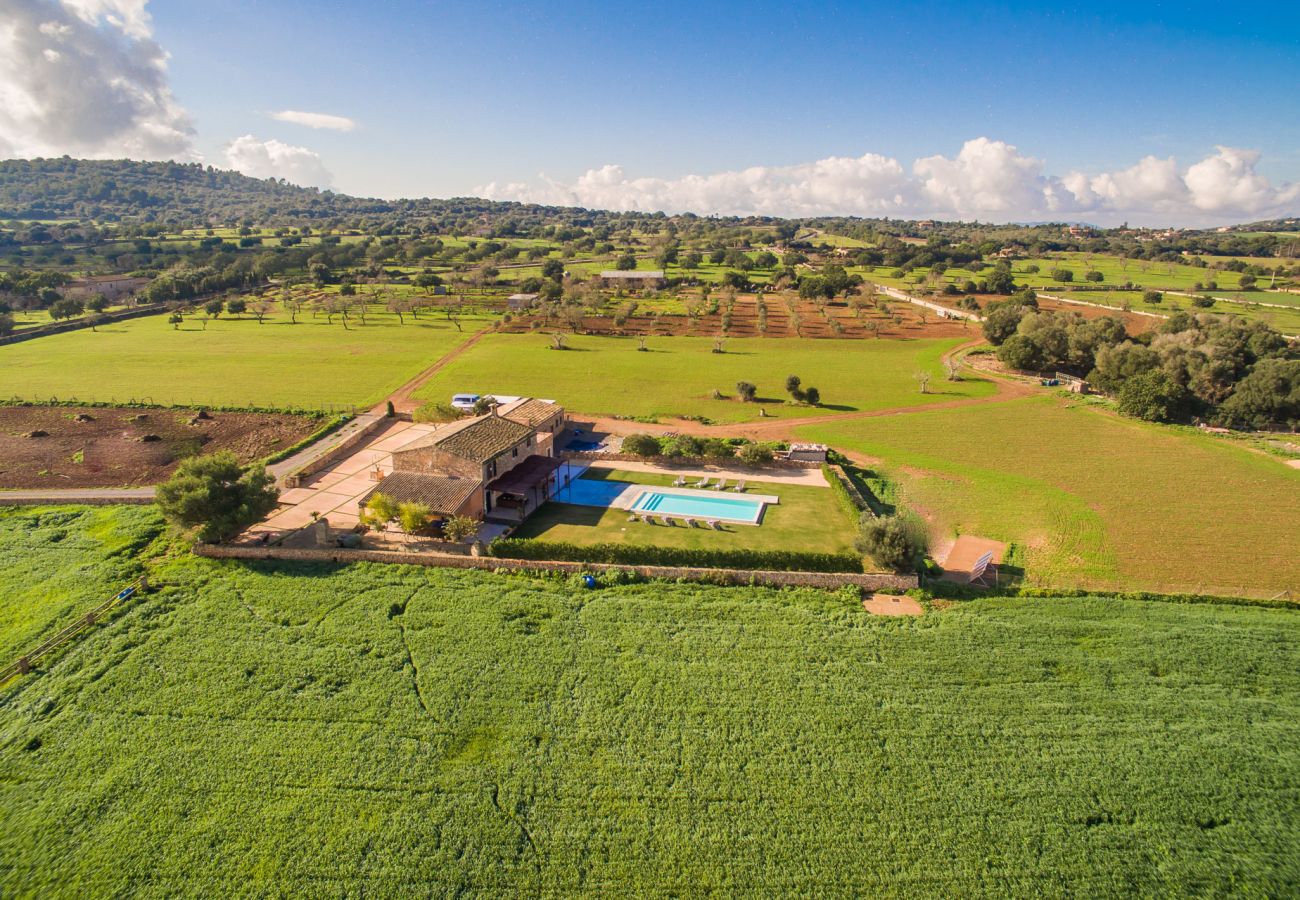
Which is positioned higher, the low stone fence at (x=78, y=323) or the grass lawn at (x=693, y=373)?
the low stone fence at (x=78, y=323)

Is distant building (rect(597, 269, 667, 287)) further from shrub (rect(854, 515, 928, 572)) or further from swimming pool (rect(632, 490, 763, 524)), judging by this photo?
shrub (rect(854, 515, 928, 572))

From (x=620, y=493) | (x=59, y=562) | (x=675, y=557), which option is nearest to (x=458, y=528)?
(x=675, y=557)

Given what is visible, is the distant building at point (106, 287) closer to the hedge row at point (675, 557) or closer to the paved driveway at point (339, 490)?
the paved driveway at point (339, 490)

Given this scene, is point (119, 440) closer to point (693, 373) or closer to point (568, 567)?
point (568, 567)

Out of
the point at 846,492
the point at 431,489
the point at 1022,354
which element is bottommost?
the point at 846,492

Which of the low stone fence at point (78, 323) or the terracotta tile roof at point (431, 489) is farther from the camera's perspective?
the low stone fence at point (78, 323)

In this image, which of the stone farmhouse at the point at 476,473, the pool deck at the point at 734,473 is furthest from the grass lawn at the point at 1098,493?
the stone farmhouse at the point at 476,473
